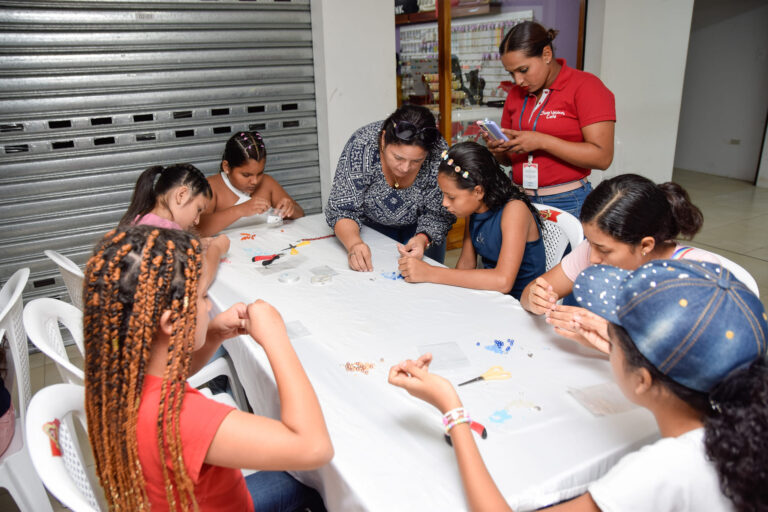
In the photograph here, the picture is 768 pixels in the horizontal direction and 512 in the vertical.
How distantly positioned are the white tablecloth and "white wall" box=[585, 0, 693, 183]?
391 centimetres

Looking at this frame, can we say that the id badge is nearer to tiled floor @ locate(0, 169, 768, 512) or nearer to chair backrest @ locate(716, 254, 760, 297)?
chair backrest @ locate(716, 254, 760, 297)

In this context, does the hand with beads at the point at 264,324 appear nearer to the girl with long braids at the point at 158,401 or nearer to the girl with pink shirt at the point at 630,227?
the girl with long braids at the point at 158,401

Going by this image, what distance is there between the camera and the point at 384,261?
2443mm

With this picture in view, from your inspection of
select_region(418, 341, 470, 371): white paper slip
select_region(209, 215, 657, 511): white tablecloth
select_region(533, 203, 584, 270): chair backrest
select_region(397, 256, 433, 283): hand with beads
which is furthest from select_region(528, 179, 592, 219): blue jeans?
select_region(418, 341, 470, 371): white paper slip

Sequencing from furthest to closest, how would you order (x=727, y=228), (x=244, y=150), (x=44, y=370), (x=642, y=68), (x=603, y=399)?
(x=727, y=228)
(x=642, y=68)
(x=44, y=370)
(x=244, y=150)
(x=603, y=399)

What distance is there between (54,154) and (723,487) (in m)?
3.77

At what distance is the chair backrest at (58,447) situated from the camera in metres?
1.09

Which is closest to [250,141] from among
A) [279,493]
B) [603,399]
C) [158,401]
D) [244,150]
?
[244,150]

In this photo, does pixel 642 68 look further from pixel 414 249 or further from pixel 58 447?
pixel 58 447

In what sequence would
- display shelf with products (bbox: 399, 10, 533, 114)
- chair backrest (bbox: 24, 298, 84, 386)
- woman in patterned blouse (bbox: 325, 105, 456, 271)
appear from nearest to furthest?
chair backrest (bbox: 24, 298, 84, 386) < woman in patterned blouse (bbox: 325, 105, 456, 271) < display shelf with products (bbox: 399, 10, 533, 114)

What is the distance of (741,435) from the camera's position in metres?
0.88

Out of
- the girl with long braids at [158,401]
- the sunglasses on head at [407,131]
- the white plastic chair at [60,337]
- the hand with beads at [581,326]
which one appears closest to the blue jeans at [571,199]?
the sunglasses on head at [407,131]

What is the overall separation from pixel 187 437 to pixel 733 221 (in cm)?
627

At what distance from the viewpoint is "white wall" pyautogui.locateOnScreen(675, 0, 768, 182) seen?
7105 mm
